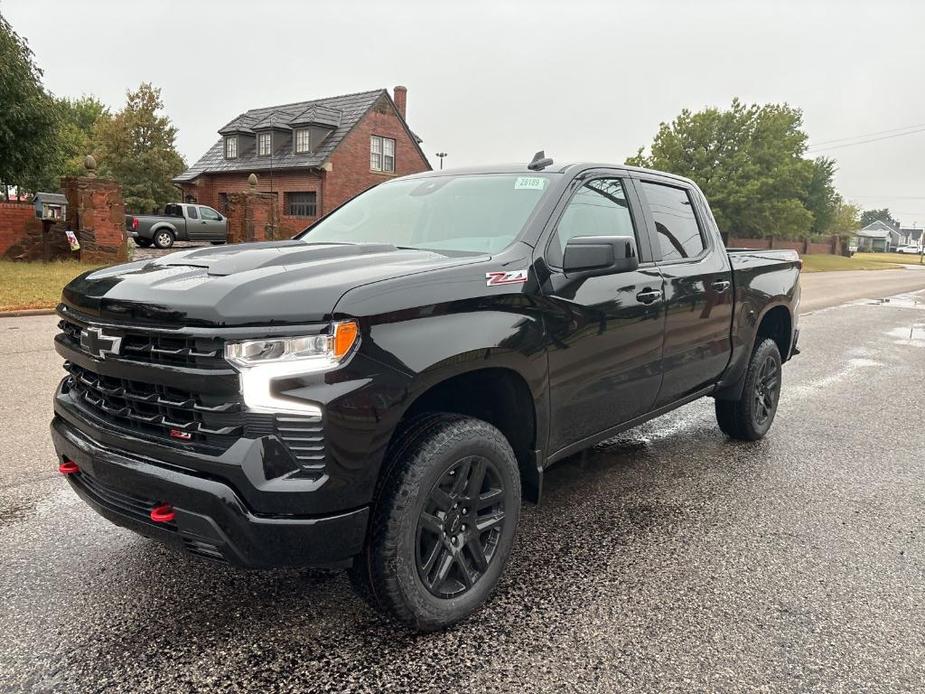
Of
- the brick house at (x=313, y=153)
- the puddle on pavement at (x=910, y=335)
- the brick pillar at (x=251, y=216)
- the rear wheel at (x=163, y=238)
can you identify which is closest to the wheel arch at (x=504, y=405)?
the puddle on pavement at (x=910, y=335)

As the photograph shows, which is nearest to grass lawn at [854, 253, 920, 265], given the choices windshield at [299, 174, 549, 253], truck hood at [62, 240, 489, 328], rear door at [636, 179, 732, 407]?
rear door at [636, 179, 732, 407]

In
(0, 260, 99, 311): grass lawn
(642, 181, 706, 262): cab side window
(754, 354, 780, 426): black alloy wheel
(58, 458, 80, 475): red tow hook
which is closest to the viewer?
(58, 458, 80, 475): red tow hook

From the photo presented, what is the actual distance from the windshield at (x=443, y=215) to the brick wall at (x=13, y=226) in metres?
16.9

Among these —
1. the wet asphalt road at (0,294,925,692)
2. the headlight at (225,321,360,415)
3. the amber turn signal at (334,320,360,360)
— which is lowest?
the wet asphalt road at (0,294,925,692)

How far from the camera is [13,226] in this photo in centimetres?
1731

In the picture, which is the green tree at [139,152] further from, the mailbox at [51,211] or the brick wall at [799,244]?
the brick wall at [799,244]

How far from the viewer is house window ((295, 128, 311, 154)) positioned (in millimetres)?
34594

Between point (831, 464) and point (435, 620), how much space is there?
3.62 m

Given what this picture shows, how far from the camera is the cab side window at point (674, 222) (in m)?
4.11

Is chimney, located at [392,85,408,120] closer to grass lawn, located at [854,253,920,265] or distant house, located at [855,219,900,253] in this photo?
grass lawn, located at [854,253,920,265]

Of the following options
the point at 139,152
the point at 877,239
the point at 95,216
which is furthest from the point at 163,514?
the point at 877,239

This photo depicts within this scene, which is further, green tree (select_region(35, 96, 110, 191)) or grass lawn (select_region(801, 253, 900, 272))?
grass lawn (select_region(801, 253, 900, 272))

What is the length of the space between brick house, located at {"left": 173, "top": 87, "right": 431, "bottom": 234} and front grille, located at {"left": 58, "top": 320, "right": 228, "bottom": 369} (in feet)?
102

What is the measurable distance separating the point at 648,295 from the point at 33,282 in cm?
1417
